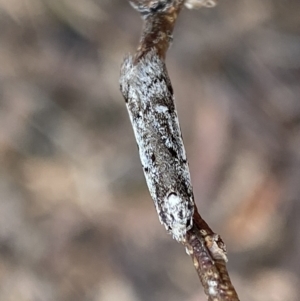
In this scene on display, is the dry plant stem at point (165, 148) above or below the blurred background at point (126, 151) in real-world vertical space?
below

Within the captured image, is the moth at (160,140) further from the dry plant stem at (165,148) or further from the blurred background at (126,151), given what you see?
the blurred background at (126,151)

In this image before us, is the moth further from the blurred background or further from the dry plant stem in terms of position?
the blurred background

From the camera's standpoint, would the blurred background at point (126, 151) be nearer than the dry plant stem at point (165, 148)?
No

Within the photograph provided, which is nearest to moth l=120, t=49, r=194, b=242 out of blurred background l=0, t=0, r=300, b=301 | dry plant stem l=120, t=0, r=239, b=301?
dry plant stem l=120, t=0, r=239, b=301

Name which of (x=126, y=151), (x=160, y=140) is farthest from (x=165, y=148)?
(x=126, y=151)

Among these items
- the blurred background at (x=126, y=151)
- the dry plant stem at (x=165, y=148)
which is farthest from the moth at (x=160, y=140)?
the blurred background at (x=126, y=151)

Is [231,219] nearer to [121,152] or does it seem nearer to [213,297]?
[121,152]
